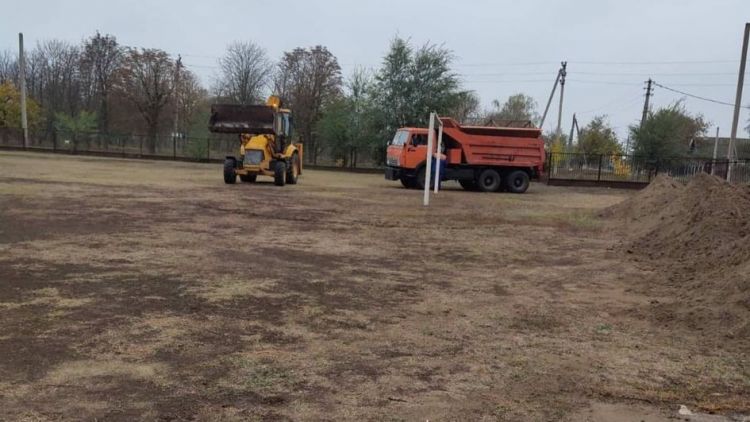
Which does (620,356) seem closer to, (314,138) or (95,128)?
(314,138)

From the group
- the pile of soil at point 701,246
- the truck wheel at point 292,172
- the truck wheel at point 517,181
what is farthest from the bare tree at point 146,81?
the pile of soil at point 701,246

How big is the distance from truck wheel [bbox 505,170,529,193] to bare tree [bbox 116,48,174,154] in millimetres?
35402

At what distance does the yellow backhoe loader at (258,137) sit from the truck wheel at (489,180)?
330 inches

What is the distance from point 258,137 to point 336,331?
59.7ft

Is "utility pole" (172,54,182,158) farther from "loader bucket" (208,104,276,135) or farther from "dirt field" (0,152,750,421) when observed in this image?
"dirt field" (0,152,750,421)

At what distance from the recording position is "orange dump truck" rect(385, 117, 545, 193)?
25.2 metres

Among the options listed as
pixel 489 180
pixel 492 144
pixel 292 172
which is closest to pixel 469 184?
pixel 489 180

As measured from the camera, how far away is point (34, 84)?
61.4 metres

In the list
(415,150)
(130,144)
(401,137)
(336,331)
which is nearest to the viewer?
(336,331)

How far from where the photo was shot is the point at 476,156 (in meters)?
25.8

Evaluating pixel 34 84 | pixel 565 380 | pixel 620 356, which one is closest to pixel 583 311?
pixel 620 356

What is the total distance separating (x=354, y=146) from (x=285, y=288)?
33594 millimetres

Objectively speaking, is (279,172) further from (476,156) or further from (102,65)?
(102,65)

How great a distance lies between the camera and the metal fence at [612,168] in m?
34.0
